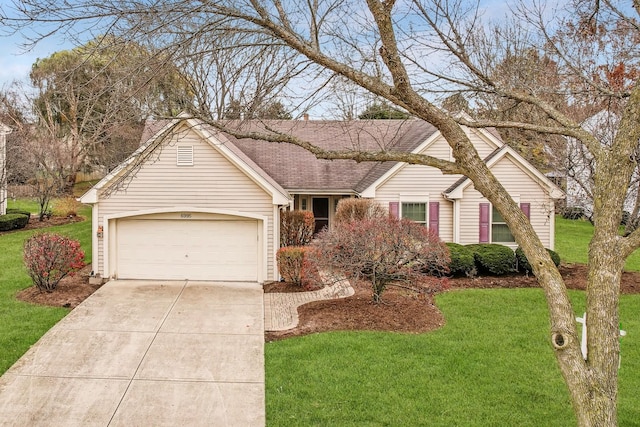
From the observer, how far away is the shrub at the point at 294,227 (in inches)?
623

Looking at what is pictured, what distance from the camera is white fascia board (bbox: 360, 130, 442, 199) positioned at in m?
16.6

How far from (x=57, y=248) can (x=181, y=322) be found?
14.1 feet

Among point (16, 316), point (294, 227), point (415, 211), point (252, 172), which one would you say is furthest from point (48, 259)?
point (415, 211)

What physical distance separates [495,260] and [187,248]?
8.59 metres

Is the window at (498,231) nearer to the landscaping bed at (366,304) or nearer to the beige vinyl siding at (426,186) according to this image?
the beige vinyl siding at (426,186)

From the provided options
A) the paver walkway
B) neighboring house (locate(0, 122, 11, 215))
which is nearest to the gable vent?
the paver walkway

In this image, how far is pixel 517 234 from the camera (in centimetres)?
405

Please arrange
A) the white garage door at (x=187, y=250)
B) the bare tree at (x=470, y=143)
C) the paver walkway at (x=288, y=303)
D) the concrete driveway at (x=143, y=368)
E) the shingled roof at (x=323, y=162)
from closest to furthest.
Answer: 1. the bare tree at (x=470, y=143)
2. the concrete driveway at (x=143, y=368)
3. the paver walkway at (x=288, y=303)
4. the white garage door at (x=187, y=250)
5. the shingled roof at (x=323, y=162)

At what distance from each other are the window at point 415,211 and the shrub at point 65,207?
18.7 m

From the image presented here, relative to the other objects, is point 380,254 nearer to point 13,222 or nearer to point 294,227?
point 294,227

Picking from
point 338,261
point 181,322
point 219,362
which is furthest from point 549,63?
point 181,322

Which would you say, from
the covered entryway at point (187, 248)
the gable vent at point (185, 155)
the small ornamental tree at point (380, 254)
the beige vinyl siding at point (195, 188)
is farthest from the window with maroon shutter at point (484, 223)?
the gable vent at point (185, 155)

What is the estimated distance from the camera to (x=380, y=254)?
1088 cm

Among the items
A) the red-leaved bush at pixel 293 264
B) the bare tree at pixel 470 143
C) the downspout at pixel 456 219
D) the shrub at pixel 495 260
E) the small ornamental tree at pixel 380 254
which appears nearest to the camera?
the bare tree at pixel 470 143
